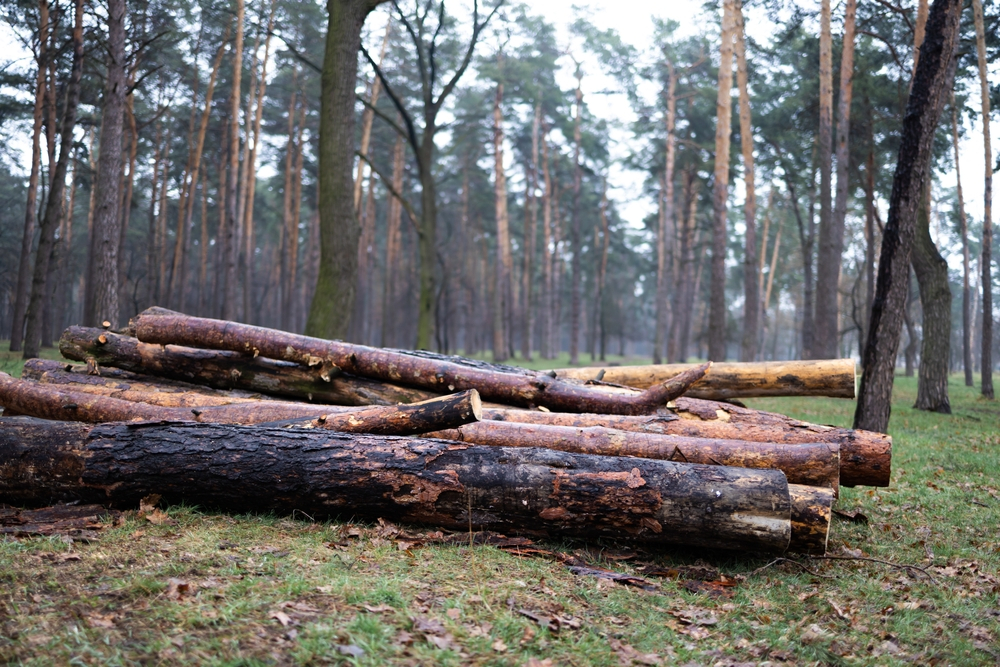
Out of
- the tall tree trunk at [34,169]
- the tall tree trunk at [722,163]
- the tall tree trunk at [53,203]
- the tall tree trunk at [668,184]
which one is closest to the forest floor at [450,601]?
the tall tree trunk at [722,163]

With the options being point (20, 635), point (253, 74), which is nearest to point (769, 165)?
point (253, 74)

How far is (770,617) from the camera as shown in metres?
3.80

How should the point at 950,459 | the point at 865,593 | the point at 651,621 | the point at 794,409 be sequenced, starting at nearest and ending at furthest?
1. the point at 651,621
2. the point at 865,593
3. the point at 950,459
4. the point at 794,409

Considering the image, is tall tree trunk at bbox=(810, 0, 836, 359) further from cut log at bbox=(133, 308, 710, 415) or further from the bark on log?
the bark on log

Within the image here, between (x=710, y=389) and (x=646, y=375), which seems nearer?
(x=710, y=389)

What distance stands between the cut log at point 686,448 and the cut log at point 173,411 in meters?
0.58

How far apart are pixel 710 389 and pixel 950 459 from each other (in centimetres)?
349

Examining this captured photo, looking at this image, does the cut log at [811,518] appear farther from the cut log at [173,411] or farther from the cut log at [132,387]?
the cut log at [132,387]

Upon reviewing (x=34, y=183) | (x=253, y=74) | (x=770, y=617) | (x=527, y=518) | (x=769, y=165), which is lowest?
(x=770, y=617)

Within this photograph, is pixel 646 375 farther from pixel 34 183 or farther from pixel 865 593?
pixel 34 183

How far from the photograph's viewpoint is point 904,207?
842cm

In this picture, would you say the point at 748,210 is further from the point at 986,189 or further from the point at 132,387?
the point at 132,387

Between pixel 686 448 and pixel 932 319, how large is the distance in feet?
42.1

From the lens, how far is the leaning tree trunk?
14602 millimetres
